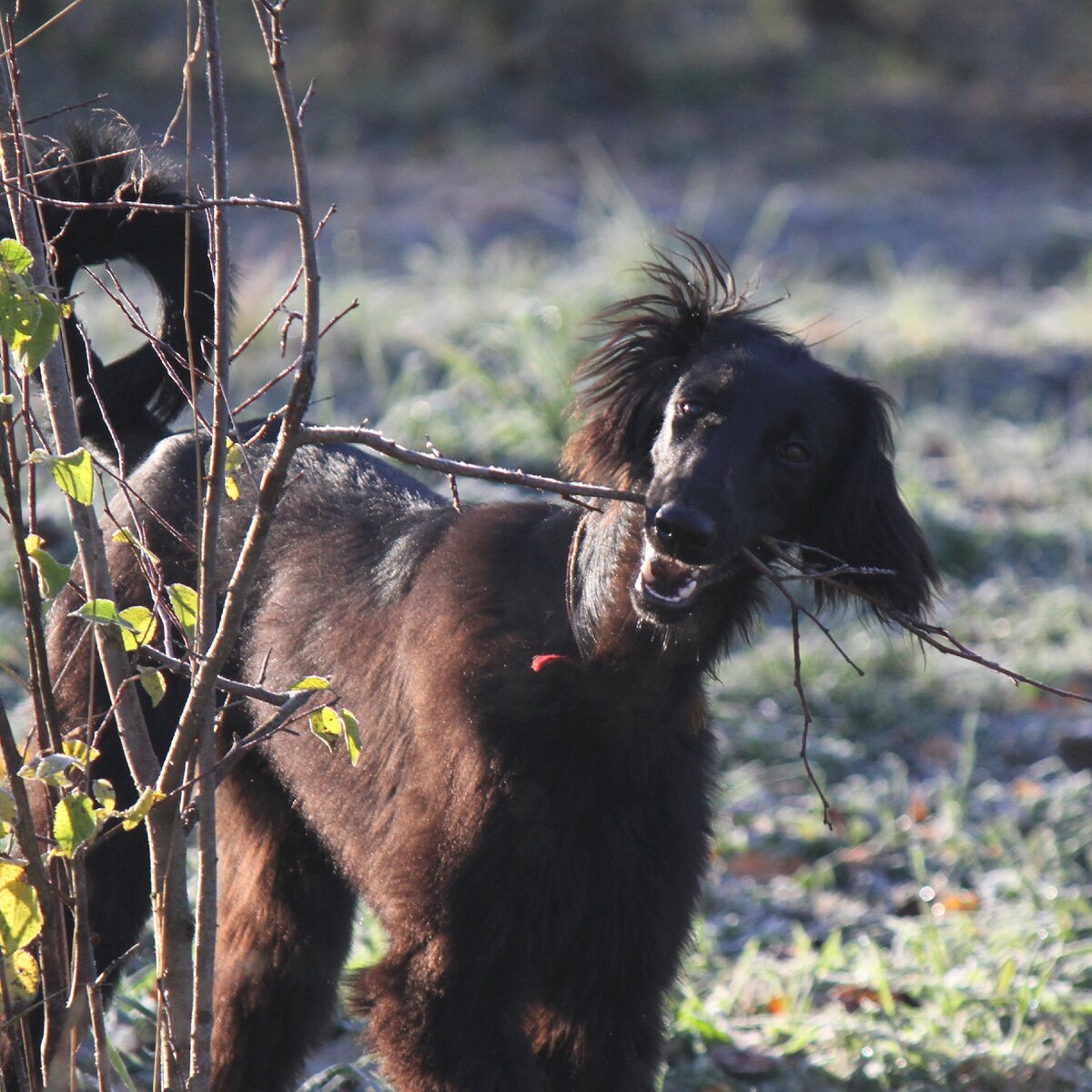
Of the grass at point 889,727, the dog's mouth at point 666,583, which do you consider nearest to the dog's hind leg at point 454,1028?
the grass at point 889,727

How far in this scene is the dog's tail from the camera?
3.24 metres

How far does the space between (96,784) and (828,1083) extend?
2.39 meters

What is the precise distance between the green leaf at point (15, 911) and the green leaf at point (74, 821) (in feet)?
0.57

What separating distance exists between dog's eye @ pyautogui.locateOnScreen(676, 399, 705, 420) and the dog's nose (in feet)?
1.04

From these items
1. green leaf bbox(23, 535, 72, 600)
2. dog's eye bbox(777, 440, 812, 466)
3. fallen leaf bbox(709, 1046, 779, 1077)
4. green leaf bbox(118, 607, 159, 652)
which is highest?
dog's eye bbox(777, 440, 812, 466)

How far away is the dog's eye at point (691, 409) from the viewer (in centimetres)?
283

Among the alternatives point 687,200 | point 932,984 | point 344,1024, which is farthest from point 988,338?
point 344,1024

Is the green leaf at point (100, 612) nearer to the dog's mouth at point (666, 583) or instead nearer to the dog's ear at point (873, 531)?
the dog's mouth at point (666, 583)

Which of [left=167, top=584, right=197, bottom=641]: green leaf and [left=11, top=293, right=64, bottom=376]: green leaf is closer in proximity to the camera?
[left=11, top=293, right=64, bottom=376]: green leaf

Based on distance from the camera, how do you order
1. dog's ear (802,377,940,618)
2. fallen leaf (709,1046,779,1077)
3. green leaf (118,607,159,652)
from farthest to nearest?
fallen leaf (709,1046,779,1077) < dog's ear (802,377,940,618) < green leaf (118,607,159,652)

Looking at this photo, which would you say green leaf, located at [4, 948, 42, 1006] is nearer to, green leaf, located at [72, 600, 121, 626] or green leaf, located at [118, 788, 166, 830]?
green leaf, located at [118, 788, 166, 830]

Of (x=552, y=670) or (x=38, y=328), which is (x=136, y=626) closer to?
(x=38, y=328)

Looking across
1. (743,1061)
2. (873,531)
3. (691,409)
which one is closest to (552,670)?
(691,409)

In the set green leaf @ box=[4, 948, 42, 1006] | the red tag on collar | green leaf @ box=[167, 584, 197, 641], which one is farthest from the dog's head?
green leaf @ box=[4, 948, 42, 1006]
